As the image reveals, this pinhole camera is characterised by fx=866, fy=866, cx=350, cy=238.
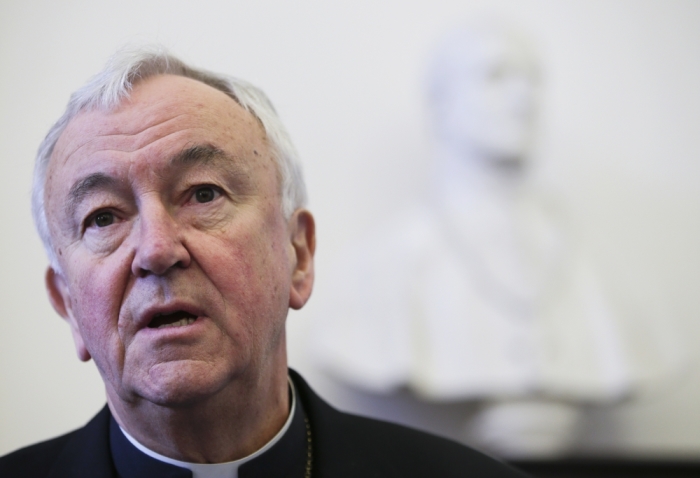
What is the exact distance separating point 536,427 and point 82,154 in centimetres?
239

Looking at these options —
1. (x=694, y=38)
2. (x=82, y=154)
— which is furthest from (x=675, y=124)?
(x=82, y=154)

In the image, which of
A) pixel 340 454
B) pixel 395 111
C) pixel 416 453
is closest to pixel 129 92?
pixel 340 454

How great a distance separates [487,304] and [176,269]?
2158mm

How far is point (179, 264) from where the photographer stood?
1266 mm

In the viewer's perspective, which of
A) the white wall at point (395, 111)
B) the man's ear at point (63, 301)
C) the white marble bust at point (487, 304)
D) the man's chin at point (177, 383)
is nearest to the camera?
the man's chin at point (177, 383)

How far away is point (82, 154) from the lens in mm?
1341

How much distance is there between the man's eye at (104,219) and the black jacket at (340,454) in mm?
367

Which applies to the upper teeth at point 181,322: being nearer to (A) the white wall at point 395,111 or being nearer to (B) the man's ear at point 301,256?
(B) the man's ear at point 301,256

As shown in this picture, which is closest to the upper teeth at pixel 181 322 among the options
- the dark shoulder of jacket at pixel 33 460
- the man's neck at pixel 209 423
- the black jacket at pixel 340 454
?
the man's neck at pixel 209 423

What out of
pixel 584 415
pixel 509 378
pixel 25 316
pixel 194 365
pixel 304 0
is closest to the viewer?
pixel 194 365

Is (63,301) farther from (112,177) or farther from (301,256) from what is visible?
(301,256)

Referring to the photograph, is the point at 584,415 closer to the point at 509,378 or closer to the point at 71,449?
the point at 509,378

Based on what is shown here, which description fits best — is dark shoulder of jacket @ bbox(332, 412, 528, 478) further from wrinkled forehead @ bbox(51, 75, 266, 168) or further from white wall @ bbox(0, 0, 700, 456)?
white wall @ bbox(0, 0, 700, 456)

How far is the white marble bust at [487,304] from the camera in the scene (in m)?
3.19
